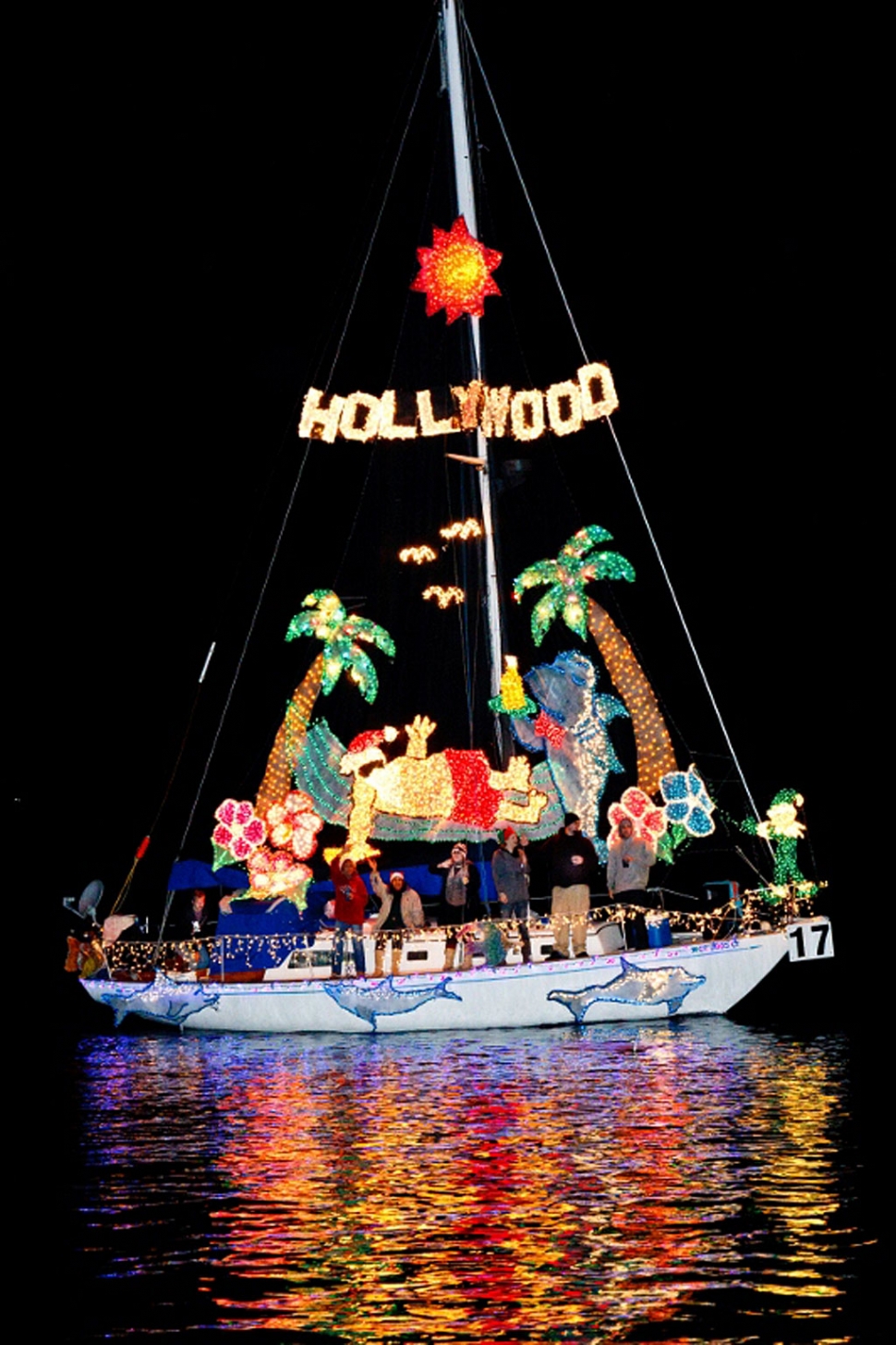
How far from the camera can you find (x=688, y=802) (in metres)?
31.6

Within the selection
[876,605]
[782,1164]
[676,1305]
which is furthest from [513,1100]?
[876,605]

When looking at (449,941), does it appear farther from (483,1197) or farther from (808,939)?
(483,1197)

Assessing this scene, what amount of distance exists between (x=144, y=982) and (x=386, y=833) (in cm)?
479

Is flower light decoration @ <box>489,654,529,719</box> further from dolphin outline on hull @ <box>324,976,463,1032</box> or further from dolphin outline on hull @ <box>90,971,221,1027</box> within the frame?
dolphin outline on hull @ <box>90,971,221,1027</box>

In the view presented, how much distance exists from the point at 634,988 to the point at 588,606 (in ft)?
29.2

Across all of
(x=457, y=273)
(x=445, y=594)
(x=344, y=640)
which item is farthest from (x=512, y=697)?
(x=457, y=273)

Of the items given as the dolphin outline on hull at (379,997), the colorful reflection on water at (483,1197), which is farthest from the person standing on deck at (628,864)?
the colorful reflection on water at (483,1197)

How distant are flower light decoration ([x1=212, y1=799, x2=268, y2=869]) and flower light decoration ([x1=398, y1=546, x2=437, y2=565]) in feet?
17.7

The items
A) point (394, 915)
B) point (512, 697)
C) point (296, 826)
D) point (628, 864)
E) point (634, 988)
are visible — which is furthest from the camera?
point (512, 697)

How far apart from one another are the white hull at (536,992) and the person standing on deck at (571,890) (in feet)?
1.18

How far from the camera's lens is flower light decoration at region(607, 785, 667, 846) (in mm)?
31562

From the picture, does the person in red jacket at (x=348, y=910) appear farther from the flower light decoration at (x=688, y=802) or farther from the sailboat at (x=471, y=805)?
the flower light decoration at (x=688, y=802)

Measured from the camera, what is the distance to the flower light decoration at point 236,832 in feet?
113

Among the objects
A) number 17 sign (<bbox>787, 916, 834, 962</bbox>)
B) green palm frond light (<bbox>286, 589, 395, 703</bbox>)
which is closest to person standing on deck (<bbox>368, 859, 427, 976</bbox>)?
green palm frond light (<bbox>286, 589, 395, 703</bbox>)
